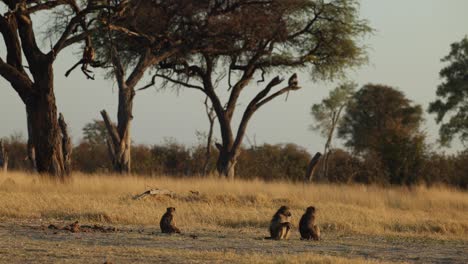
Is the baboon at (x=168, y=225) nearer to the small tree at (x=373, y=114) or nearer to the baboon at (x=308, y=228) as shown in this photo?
the baboon at (x=308, y=228)

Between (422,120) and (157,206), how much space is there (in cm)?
3316

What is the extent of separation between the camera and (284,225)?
12281 mm

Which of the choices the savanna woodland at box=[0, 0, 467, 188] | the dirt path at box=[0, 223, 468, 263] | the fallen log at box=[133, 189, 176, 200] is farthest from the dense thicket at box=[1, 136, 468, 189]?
the dirt path at box=[0, 223, 468, 263]

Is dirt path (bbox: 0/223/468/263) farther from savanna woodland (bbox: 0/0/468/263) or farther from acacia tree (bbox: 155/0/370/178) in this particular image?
acacia tree (bbox: 155/0/370/178)

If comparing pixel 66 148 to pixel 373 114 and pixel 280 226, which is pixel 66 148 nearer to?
pixel 280 226

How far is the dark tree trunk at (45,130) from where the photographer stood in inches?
837

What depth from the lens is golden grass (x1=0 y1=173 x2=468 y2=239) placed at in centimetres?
1524

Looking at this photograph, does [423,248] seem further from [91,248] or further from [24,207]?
[24,207]

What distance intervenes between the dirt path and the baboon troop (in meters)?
0.16

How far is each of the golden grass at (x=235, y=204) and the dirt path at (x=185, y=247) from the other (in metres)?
1.30

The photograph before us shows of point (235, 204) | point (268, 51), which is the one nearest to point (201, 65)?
point (268, 51)

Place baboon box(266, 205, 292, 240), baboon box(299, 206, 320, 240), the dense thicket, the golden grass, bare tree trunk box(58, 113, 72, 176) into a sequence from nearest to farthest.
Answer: baboon box(266, 205, 292, 240) < baboon box(299, 206, 320, 240) < the golden grass < bare tree trunk box(58, 113, 72, 176) < the dense thicket

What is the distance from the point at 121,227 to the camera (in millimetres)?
13875

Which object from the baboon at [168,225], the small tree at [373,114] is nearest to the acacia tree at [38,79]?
the baboon at [168,225]
